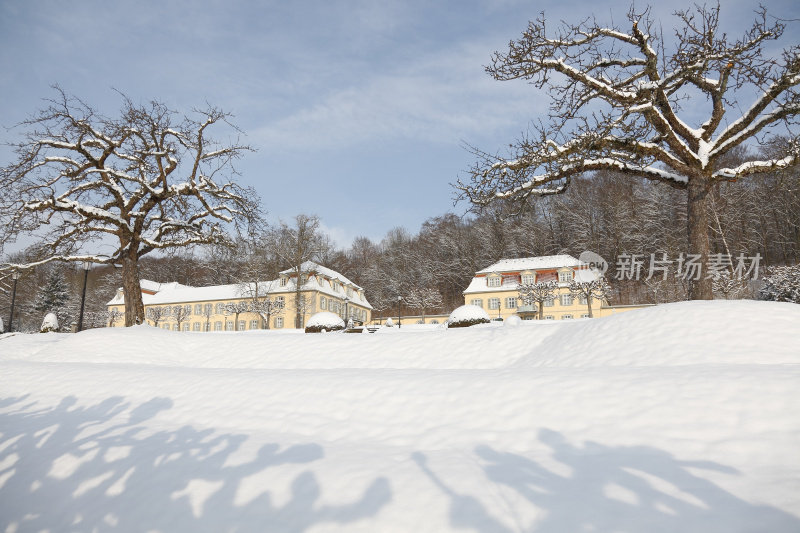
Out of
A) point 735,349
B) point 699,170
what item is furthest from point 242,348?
point 699,170

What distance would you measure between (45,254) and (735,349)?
67.7 feet

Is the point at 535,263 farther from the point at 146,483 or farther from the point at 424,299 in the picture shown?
the point at 146,483

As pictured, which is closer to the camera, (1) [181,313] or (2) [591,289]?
(2) [591,289]

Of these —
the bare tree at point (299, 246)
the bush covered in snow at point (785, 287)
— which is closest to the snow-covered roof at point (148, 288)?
the bare tree at point (299, 246)

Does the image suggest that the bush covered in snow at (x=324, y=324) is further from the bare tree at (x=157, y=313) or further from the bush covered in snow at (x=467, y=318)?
the bare tree at (x=157, y=313)

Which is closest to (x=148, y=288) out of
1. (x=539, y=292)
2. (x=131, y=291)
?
(x=131, y=291)

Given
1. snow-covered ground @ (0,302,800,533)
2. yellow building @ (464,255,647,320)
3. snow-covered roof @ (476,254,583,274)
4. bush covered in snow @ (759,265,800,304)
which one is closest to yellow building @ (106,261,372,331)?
yellow building @ (464,255,647,320)

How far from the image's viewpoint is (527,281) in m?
44.0

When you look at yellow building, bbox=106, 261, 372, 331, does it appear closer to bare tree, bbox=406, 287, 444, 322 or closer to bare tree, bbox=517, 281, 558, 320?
bare tree, bbox=406, 287, 444, 322

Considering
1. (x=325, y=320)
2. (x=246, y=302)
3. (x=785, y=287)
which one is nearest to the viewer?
(x=785, y=287)

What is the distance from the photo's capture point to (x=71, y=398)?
6.84 meters

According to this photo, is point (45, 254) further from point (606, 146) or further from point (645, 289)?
point (645, 289)

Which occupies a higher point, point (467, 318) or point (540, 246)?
point (540, 246)

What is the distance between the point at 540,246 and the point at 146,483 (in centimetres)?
5047
